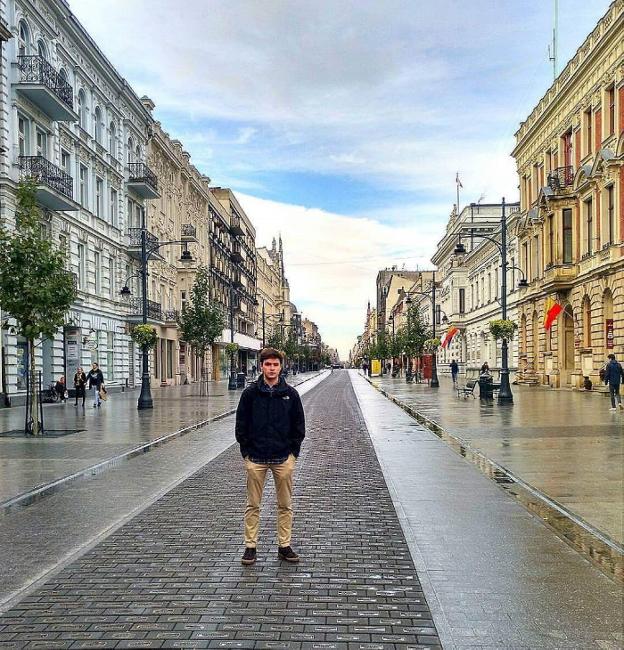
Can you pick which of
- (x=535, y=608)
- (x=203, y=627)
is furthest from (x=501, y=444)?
(x=203, y=627)

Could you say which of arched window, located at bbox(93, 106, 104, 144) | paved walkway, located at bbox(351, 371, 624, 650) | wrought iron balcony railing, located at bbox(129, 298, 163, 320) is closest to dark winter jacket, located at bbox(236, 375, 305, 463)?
paved walkway, located at bbox(351, 371, 624, 650)

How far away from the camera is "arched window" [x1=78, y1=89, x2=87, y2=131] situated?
35.1m

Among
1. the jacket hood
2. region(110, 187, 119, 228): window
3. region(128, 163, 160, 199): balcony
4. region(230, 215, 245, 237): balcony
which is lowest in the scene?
the jacket hood

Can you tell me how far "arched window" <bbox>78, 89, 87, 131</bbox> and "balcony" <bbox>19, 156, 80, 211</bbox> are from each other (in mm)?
4868

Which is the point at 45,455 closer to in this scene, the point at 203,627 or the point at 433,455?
the point at 433,455

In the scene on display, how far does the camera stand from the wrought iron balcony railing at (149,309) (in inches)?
1702

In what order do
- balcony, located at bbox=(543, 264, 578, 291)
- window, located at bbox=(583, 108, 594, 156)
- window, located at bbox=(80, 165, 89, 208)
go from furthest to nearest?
balcony, located at bbox=(543, 264, 578, 291) → window, located at bbox=(80, 165, 89, 208) → window, located at bbox=(583, 108, 594, 156)

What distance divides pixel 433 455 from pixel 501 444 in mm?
2205

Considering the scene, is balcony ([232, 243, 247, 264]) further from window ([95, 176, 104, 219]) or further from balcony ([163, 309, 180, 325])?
window ([95, 176, 104, 219])

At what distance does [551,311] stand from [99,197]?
24.3 metres

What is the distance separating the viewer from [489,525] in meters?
7.41

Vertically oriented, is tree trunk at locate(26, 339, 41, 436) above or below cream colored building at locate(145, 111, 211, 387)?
below

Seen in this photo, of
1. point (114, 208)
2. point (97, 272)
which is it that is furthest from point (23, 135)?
point (114, 208)

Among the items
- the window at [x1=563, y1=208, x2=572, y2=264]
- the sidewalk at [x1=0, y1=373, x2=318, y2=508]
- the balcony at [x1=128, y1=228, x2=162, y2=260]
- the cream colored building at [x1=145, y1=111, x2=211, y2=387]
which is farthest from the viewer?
the cream colored building at [x1=145, y1=111, x2=211, y2=387]
